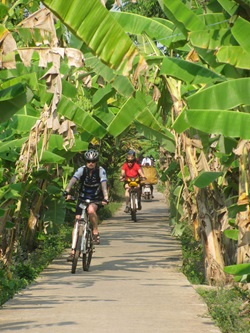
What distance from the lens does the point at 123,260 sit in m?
17.9

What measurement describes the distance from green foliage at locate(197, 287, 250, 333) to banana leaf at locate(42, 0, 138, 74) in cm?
296

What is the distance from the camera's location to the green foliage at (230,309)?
10453 mm

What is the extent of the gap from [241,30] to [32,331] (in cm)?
395

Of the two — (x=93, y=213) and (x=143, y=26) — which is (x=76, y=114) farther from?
(x=93, y=213)

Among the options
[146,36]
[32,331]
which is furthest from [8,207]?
[32,331]

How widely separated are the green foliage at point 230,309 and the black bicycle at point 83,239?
3297 millimetres

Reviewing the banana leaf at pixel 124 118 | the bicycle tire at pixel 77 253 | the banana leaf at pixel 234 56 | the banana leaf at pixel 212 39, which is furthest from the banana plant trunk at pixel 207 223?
the banana leaf at pixel 234 56

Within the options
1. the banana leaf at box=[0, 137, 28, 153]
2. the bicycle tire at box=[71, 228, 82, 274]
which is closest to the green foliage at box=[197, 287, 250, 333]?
the bicycle tire at box=[71, 228, 82, 274]

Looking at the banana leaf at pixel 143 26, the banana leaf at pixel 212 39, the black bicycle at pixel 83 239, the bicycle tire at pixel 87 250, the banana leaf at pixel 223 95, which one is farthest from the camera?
the bicycle tire at pixel 87 250

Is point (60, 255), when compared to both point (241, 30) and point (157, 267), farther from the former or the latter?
point (241, 30)

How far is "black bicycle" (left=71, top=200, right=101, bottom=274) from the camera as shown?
1566 cm

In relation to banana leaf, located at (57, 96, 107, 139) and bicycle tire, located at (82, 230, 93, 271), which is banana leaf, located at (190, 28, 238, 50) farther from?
bicycle tire, located at (82, 230, 93, 271)

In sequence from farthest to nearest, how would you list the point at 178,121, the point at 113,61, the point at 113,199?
the point at 113,199 < the point at 178,121 < the point at 113,61

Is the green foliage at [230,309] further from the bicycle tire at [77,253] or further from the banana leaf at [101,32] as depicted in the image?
the bicycle tire at [77,253]
